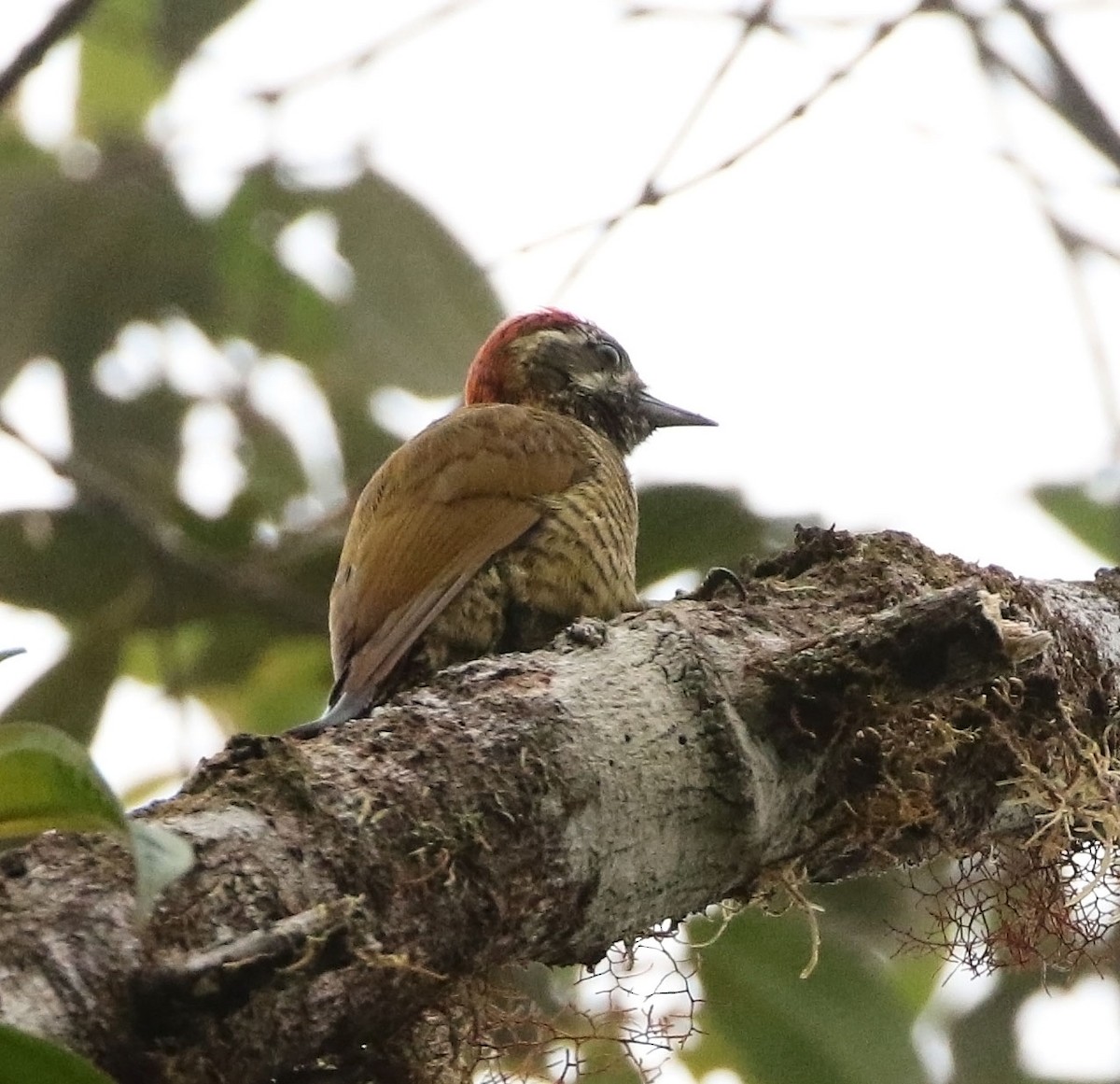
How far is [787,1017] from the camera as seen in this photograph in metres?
2.65

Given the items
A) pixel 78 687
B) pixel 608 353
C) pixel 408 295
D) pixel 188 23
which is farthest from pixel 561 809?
pixel 608 353

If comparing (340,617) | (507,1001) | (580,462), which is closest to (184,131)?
(580,462)

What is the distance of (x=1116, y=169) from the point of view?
9.75ft

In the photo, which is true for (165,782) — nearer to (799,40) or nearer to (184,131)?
(184,131)

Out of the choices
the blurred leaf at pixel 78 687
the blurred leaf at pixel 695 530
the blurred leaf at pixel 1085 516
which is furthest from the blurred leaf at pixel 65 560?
the blurred leaf at pixel 1085 516

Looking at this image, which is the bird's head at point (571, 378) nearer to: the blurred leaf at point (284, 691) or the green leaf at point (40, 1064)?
the blurred leaf at point (284, 691)

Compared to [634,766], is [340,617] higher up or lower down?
lower down

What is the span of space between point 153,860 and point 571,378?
309 centimetres

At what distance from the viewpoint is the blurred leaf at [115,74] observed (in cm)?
439

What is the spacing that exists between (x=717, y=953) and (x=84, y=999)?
5.18 ft

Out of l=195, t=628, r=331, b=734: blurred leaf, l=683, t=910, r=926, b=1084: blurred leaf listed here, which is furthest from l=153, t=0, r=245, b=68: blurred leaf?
l=683, t=910, r=926, b=1084: blurred leaf

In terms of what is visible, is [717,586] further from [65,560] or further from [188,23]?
[188,23]

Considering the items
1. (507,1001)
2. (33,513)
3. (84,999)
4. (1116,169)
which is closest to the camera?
(84,999)

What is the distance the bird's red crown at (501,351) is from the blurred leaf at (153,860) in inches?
121
